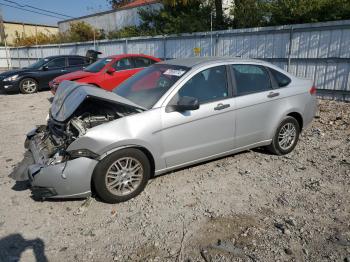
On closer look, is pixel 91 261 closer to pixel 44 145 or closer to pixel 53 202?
pixel 53 202

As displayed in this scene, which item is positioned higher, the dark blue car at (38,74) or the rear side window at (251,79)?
the rear side window at (251,79)

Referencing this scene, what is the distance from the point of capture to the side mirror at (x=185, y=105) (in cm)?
390

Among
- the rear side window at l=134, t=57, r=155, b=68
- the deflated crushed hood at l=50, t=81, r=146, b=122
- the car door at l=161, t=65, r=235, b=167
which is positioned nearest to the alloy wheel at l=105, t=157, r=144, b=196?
the car door at l=161, t=65, r=235, b=167

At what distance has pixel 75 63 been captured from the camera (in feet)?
43.9

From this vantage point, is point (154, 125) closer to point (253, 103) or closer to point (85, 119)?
point (85, 119)

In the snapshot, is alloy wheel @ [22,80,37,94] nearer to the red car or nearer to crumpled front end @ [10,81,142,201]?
the red car

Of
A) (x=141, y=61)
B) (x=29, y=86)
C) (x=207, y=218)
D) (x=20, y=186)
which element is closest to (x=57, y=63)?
(x=29, y=86)

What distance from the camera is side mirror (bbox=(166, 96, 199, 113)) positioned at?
12.8ft

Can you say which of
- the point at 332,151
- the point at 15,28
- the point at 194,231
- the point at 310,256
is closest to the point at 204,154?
the point at 194,231

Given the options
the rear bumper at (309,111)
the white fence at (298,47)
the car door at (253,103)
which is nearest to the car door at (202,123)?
the car door at (253,103)

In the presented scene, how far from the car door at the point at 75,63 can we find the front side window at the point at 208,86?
10018 millimetres

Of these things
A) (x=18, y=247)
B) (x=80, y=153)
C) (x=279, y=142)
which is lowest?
(x=18, y=247)

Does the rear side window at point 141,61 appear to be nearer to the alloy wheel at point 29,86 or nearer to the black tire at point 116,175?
the alloy wheel at point 29,86

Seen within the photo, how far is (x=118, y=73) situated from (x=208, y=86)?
18.9 feet
